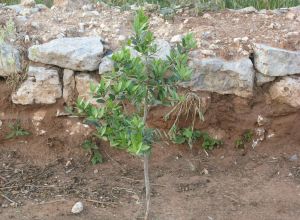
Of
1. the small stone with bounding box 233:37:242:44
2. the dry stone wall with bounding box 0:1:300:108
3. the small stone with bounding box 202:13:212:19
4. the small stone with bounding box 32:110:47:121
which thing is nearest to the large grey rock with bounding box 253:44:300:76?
the dry stone wall with bounding box 0:1:300:108

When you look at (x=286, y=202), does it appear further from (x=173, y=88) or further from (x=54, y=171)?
(x=54, y=171)

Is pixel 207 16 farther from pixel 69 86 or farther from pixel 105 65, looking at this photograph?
pixel 69 86

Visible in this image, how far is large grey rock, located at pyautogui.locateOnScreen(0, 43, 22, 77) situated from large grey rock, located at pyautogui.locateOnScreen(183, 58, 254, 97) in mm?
1206

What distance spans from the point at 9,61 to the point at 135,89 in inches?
59.3

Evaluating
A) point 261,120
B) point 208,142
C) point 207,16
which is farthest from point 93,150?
point 207,16

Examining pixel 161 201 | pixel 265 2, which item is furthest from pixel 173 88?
pixel 265 2

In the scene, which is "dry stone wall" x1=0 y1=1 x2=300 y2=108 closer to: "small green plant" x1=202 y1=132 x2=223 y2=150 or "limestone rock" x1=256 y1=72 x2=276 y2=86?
"limestone rock" x1=256 y1=72 x2=276 y2=86

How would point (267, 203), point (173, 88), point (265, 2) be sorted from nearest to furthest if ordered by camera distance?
point (173, 88) < point (267, 203) < point (265, 2)

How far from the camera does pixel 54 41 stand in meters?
4.41

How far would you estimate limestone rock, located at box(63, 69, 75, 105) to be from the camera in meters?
4.41

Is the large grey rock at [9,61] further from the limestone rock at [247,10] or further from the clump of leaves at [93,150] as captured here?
the limestone rock at [247,10]

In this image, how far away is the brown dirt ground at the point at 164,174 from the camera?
395cm

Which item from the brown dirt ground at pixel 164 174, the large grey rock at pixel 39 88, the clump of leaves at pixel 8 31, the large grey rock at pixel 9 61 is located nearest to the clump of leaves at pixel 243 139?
the brown dirt ground at pixel 164 174

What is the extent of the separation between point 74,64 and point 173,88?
1177mm
